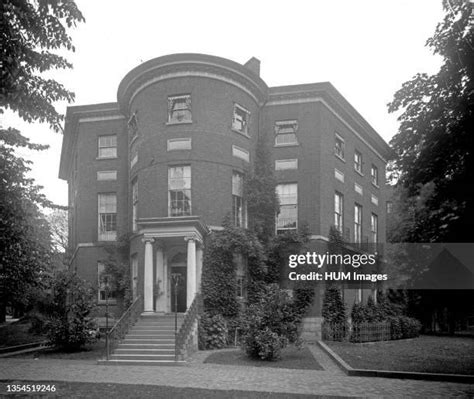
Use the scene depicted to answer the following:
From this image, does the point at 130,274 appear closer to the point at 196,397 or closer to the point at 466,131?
the point at 196,397

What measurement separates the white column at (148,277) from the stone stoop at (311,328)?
7.17 m

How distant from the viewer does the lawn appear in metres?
16.1

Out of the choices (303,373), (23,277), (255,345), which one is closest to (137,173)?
(23,277)

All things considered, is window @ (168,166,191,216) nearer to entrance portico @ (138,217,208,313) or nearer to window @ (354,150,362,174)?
entrance portico @ (138,217,208,313)

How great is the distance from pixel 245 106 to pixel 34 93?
1547 centimetres

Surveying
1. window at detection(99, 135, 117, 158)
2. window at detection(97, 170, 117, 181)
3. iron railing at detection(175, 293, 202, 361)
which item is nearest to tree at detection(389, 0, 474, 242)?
iron railing at detection(175, 293, 202, 361)

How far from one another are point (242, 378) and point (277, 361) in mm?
3473

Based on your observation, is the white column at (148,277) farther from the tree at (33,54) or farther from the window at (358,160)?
the window at (358,160)

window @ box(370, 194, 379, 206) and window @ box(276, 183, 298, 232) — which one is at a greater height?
window @ box(370, 194, 379, 206)

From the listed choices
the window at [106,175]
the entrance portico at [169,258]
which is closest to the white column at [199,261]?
the entrance portico at [169,258]

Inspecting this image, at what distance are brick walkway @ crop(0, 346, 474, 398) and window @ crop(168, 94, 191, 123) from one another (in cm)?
1132

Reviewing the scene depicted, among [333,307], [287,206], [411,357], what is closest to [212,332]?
[333,307]
